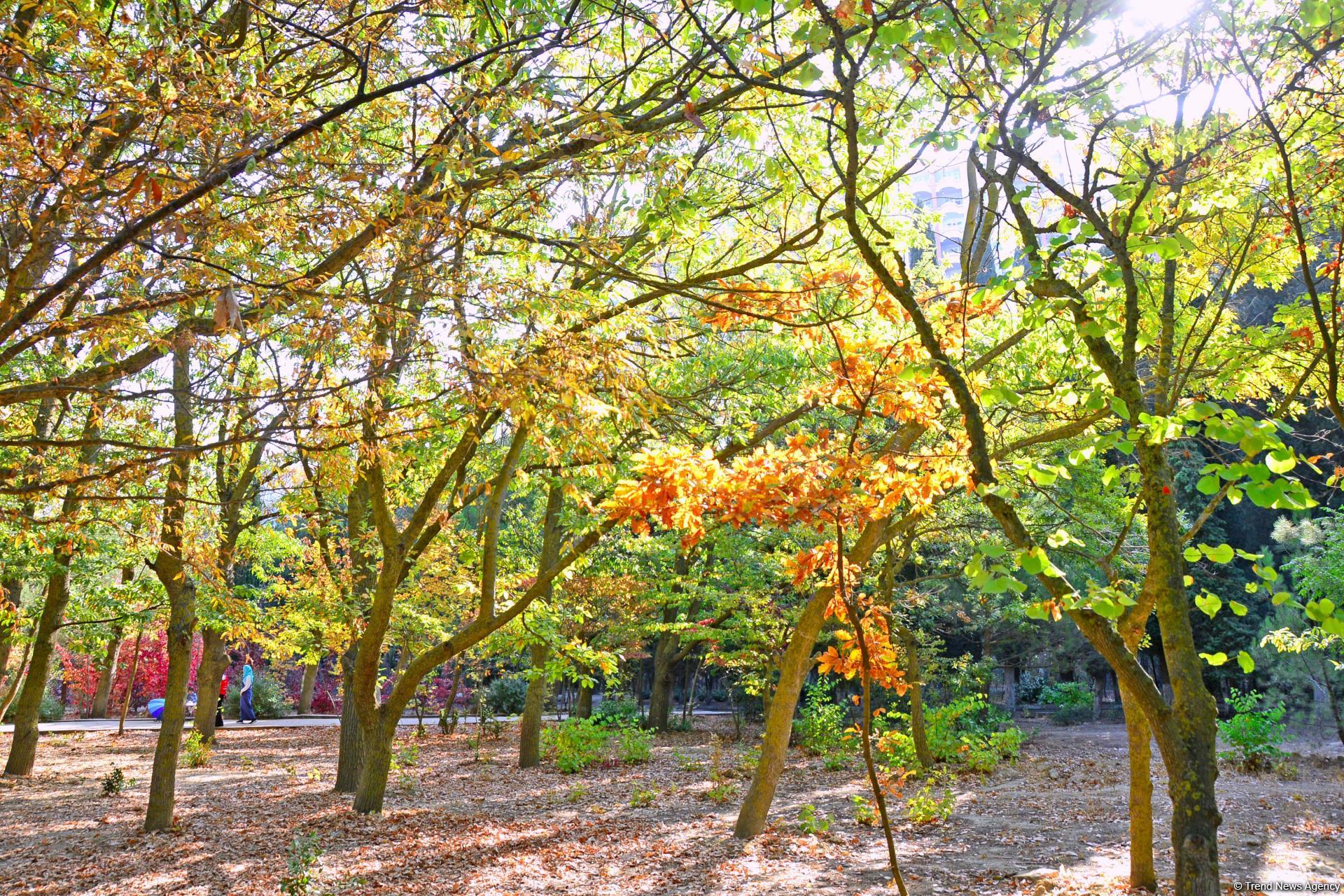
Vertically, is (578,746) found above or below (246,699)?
below

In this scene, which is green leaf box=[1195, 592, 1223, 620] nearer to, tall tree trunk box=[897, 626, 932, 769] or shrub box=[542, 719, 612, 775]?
tall tree trunk box=[897, 626, 932, 769]

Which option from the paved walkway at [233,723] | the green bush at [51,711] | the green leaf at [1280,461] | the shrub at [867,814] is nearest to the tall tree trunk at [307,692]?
the paved walkway at [233,723]

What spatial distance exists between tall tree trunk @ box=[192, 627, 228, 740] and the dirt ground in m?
1.48

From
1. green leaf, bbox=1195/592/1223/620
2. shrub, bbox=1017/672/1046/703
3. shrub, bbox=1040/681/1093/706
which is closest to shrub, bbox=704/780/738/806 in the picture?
green leaf, bbox=1195/592/1223/620

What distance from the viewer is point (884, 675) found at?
4.79 metres

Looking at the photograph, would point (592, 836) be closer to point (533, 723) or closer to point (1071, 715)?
point (533, 723)

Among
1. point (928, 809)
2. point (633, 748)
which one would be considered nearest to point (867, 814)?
point (928, 809)

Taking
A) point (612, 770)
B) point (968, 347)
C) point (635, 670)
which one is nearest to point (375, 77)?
point (968, 347)

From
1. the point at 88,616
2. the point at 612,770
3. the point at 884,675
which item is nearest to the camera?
the point at 884,675

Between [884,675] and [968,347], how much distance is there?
352 cm

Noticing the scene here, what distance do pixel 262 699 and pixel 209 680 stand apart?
11168 millimetres

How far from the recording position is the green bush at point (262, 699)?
79.7ft

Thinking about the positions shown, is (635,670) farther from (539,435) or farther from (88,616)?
(539,435)

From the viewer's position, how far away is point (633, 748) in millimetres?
15438
